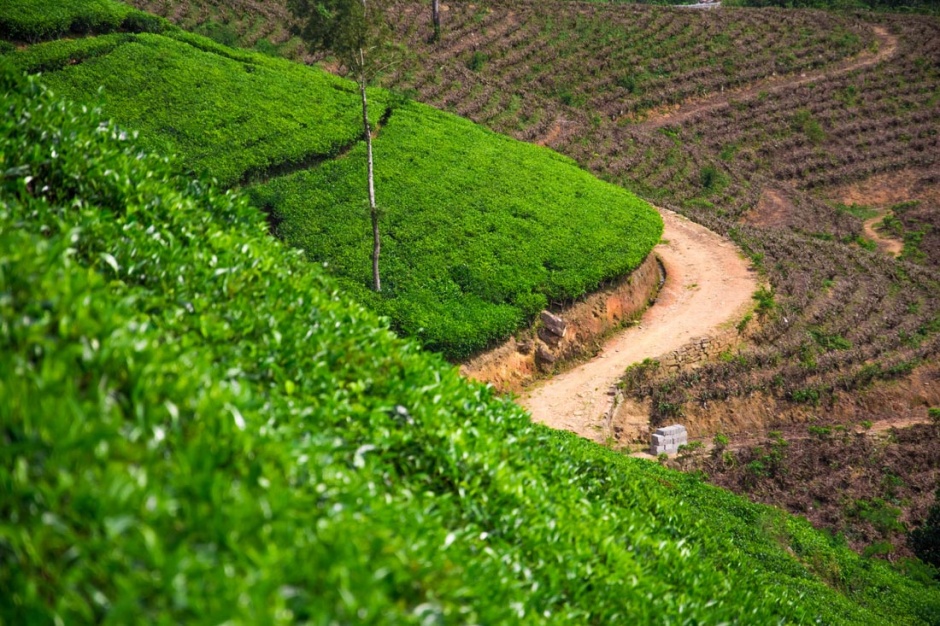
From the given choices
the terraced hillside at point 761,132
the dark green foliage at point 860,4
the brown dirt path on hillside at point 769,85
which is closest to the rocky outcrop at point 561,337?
the terraced hillside at point 761,132

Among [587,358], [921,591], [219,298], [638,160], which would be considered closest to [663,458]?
[587,358]

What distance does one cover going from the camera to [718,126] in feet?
175

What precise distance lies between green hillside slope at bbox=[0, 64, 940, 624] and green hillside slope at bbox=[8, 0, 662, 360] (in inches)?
528

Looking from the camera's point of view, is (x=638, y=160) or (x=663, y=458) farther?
(x=638, y=160)

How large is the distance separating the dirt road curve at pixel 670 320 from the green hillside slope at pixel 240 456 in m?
12.5

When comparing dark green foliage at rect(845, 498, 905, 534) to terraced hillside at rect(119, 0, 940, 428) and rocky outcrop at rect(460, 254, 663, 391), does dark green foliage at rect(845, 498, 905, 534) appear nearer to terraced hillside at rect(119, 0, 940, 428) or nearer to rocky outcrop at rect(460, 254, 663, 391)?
terraced hillside at rect(119, 0, 940, 428)

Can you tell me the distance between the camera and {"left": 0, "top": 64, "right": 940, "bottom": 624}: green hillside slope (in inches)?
134

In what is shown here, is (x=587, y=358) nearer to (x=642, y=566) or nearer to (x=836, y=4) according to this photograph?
(x=642, y=566)

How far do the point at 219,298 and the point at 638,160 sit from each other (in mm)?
42518

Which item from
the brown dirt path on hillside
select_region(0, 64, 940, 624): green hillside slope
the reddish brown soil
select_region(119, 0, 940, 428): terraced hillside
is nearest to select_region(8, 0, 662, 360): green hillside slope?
select_region(119, 0, 940, 428): terraced hillside

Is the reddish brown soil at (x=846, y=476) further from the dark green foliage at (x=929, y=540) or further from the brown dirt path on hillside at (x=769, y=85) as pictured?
the brown dirt path on hillside at (x=769, y=85)

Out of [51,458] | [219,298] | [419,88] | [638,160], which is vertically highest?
[51,458]

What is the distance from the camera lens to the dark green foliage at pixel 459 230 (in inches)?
942

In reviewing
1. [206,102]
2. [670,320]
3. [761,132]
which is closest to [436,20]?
[761,132]
